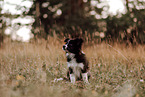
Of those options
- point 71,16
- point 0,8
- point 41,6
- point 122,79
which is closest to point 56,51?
point 122,79

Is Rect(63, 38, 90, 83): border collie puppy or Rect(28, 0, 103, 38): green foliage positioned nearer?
Rect(63, 38, 90, 83): border collie puppy

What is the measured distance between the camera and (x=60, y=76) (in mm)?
4641

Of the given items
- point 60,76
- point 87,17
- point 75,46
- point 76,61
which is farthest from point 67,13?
point 76,61

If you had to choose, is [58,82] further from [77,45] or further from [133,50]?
[133,50]

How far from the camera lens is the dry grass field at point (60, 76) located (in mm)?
2701

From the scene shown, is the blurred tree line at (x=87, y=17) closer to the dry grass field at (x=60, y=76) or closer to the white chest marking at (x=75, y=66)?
the dry grass field at (x=60, y=76)

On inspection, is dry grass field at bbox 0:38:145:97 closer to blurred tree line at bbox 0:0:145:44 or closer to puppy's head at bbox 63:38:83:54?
puppy's head at bbox 63:38:83:54

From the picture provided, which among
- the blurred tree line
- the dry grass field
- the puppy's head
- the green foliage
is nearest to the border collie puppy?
the puppy's head

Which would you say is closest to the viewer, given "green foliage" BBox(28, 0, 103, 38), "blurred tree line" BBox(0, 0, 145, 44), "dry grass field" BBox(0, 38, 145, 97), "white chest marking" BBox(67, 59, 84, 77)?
"dry grass field" BBox(0, 38, 145, 97)

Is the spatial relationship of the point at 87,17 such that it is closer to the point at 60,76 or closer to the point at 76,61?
the point at 60,76

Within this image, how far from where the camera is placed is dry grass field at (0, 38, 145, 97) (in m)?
2.70

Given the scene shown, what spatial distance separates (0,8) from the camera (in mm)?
7465

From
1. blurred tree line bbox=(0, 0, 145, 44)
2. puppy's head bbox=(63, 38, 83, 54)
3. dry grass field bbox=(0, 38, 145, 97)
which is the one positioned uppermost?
blurred tree line bbox=(0, 0, 145, 44)

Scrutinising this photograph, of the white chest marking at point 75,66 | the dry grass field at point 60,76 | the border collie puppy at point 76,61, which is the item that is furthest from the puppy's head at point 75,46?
the dry grass field at point 60,76
